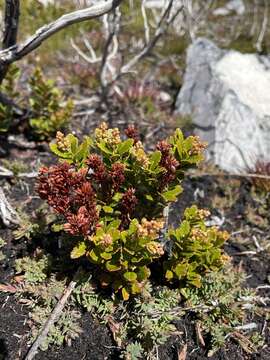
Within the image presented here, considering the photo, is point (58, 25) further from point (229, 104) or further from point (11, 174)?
point (229, 104)

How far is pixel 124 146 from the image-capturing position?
274 centimetres

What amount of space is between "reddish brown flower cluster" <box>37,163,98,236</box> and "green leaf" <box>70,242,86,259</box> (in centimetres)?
11

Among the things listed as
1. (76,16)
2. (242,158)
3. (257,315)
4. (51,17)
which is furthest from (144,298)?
(51,17)

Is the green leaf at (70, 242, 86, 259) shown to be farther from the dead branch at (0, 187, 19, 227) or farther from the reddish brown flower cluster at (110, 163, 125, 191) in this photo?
the dead branch at (0, 187, 19, 227)

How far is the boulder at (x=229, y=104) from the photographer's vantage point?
515cm

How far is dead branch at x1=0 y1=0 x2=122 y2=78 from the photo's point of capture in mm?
3174

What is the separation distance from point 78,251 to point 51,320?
1.75ft

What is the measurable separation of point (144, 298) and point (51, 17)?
20.9 feet

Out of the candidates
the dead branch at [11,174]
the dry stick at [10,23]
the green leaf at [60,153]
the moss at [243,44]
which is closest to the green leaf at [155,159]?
the green leaf at [60,153]

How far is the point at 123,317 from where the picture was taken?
117 inches

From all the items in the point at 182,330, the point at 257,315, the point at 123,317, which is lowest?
the point at 257,315

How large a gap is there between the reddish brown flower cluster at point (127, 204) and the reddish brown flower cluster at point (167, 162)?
22 centimetres

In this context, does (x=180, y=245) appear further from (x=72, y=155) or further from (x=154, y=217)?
(x=72, y=155)

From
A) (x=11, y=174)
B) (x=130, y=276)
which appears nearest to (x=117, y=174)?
(x=130, y=276)
